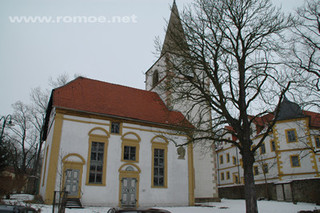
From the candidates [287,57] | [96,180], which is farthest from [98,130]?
[287,57]

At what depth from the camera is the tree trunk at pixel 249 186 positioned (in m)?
11.0

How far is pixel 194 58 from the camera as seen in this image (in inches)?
494

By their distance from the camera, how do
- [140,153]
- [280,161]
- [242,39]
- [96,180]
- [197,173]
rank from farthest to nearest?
[280,161] → [197,173] → [140,153] → [96,180] → [242,39]

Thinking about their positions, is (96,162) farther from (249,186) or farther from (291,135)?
(291,135)

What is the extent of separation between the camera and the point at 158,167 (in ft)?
65.5

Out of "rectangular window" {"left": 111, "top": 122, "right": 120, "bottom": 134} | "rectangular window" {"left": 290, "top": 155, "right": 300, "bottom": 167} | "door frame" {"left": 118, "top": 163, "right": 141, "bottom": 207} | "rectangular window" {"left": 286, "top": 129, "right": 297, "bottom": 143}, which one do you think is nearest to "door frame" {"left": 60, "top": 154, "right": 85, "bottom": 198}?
"door frame" {"left": 118, "top": 163, "right": 141, "bottom": 207}

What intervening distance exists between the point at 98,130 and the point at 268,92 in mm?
11568

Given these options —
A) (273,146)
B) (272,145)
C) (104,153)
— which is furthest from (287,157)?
(104,153)

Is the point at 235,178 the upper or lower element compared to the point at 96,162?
lower

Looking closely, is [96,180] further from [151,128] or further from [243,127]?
[243,127]

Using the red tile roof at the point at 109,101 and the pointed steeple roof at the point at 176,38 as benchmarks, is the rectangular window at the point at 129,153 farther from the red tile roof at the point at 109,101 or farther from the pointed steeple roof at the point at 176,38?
the pointed steeple roof at the point at 176,38

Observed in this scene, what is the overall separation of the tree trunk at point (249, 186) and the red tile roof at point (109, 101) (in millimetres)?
6088

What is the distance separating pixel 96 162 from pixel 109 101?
520 cm

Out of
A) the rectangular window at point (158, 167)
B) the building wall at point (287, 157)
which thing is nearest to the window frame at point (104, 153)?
the rectangular window at point (158, 167)
